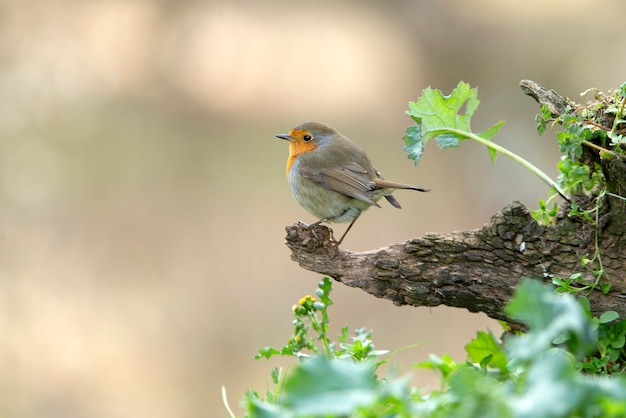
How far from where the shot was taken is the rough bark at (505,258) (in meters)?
2.54

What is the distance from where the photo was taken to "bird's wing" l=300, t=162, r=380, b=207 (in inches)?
172

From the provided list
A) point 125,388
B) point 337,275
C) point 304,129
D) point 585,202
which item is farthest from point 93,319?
point 585,202

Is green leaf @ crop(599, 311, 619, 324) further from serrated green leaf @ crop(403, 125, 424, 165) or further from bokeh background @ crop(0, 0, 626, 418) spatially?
bokeh background @ crop(0, 0, 626, 418)

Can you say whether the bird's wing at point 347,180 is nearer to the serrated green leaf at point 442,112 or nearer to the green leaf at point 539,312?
the serrated green leaf at point 442,112

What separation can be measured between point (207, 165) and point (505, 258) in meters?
6.92

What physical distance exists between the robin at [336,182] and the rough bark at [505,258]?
1.53 meters

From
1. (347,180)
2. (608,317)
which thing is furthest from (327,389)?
(347,180)

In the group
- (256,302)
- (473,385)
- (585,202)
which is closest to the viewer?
(473,385)

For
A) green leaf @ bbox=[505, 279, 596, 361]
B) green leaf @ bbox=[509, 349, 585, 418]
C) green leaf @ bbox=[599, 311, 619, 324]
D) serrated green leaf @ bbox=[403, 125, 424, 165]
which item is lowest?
green leaf @ bbox=[509, 349, 585, 418]

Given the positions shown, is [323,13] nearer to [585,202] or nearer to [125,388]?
[125,388]

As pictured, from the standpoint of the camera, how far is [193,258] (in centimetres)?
802

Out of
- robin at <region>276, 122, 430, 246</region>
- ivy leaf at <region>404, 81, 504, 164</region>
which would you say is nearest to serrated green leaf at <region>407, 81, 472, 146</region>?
ivy leaf at <region>404, 81, 504, 164</region>

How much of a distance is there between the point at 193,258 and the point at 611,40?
573 cm

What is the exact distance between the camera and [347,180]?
446cm
